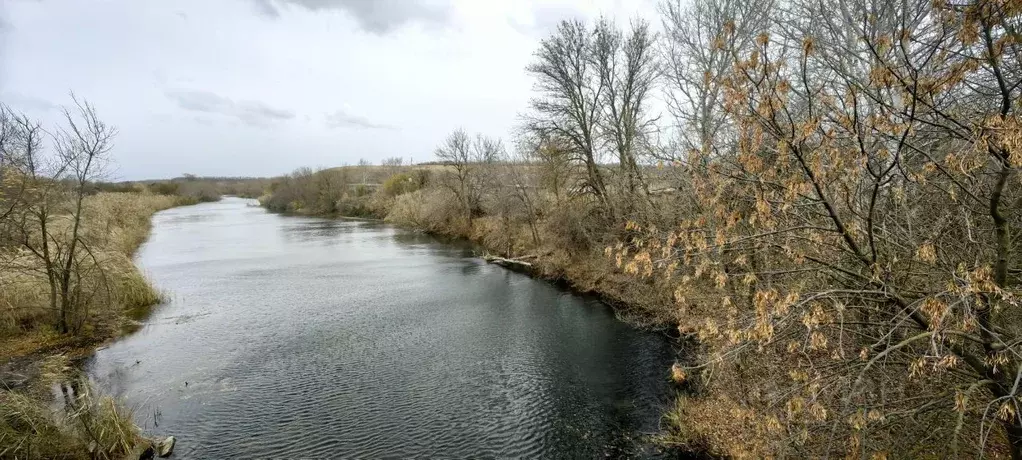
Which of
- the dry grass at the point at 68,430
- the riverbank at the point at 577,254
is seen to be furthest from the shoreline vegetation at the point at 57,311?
the riverbank at the point at 577,254

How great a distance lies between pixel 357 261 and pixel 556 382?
18020 mm

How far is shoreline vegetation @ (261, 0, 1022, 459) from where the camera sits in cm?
351

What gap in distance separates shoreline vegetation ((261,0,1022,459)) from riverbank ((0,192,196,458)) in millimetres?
8050

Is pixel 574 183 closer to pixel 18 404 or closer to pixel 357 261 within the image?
pixel 357 261

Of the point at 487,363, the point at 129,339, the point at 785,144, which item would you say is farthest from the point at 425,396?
the point at 129,339

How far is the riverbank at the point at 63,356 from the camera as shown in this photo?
6715 millimetres

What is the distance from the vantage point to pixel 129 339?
1375cm

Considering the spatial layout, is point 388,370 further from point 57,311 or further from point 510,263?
point 510,263

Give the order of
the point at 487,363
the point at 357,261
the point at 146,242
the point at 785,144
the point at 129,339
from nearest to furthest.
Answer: the point at 785,144 < the point at 487,363 < the point at 129,339 < the point at 357,261 < the point at 146,242

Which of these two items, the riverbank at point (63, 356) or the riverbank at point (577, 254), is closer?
the riverbank at point (63, 356)

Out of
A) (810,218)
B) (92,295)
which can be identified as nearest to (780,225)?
(810,218)

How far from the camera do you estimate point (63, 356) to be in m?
10.3

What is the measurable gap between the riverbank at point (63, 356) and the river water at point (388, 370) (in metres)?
0.71

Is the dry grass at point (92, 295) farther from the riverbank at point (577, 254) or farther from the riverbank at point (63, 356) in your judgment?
the riverbank at point (577, 254)
